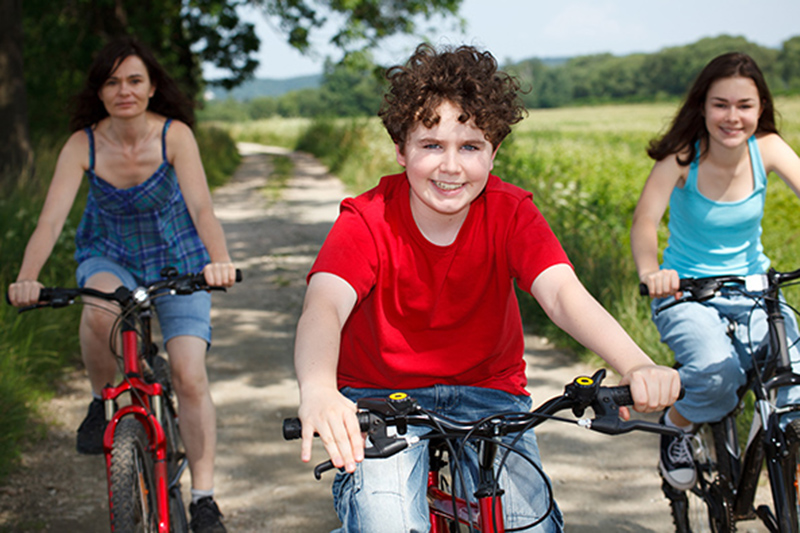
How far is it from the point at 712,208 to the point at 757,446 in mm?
1041

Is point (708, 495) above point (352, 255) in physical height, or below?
below

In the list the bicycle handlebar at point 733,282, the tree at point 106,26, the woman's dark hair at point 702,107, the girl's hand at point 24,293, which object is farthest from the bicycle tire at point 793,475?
the tree at point 106,26

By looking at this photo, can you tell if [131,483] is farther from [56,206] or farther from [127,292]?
[56,206]

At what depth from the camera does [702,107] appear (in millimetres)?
3473

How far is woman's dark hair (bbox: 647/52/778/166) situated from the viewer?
336 centimetres

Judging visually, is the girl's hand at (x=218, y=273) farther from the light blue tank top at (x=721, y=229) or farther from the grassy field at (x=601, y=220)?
the grassy field at (x=601, y=220)

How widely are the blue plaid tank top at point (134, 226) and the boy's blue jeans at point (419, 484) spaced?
1.67 m

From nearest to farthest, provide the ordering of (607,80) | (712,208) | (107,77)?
1. (712,208)
2. (107,77)
3. (607,80)

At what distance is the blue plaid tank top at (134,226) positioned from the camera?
358 cm

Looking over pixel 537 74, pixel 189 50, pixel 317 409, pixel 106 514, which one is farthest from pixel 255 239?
pixel 537 74

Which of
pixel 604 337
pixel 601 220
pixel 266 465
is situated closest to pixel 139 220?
pixel 266 465

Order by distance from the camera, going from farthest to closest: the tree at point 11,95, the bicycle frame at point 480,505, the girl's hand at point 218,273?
1. the tree at point 11,95
2. the girl's hand at point 218,273
3. the bicycle frame at point 480,505

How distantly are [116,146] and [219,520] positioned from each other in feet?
5.87

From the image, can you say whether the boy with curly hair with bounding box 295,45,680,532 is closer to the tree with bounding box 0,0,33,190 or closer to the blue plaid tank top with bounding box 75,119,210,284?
the blue plaid tank top with bounding box 75,119,210,284
